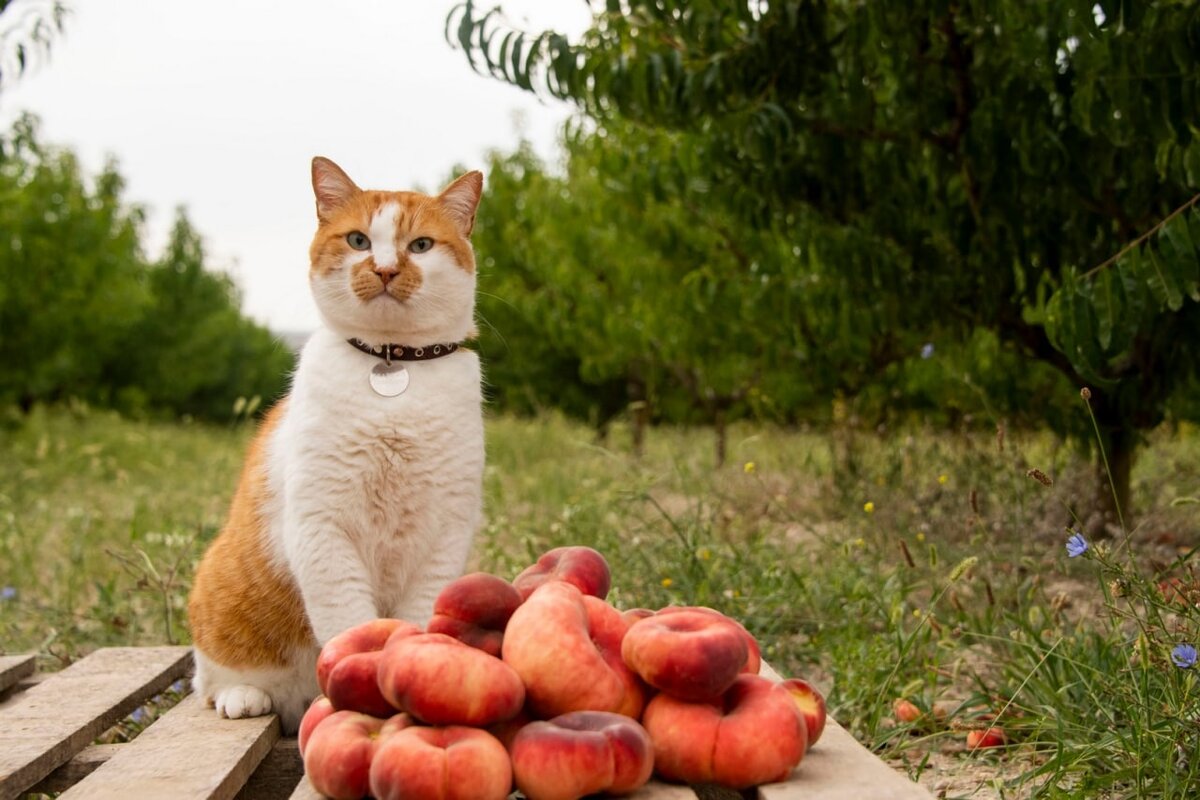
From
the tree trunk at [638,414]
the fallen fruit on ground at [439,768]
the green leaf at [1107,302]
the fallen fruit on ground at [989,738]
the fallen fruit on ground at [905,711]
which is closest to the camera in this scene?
the fallen fruit on ground at [439,768]

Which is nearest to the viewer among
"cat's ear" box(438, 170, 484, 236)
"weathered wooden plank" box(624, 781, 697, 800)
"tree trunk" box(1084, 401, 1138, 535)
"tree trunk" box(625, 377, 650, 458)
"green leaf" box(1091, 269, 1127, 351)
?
"weathered wooden plank" box(624, 781, 697, 800)

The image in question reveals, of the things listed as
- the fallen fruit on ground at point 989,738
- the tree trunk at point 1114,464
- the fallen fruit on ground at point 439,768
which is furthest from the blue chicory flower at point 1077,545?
the tree trunk at point 1114,464

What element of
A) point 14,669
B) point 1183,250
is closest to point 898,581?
point 1183,250

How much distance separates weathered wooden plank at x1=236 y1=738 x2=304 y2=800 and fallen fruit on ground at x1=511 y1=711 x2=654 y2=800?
2.90 ft

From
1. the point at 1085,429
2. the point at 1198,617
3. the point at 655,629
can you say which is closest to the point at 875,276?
the point at 1085,429

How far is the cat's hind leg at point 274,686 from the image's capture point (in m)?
2.41

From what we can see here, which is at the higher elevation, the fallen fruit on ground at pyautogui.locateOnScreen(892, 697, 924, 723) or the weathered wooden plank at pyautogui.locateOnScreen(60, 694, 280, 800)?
the weathered wooden plank at pyautogui.locateOnScreen(60, 694, 280, 800)

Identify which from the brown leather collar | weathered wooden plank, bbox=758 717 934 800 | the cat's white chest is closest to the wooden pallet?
weathered wooden plank, bbox=758 717 934 800

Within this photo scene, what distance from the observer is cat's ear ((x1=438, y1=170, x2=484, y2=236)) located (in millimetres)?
2500

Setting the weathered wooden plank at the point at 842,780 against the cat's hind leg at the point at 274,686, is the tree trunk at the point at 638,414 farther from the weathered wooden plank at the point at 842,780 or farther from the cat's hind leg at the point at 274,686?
the weathered wooden plank at the point at 842,780

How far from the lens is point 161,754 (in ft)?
6.77

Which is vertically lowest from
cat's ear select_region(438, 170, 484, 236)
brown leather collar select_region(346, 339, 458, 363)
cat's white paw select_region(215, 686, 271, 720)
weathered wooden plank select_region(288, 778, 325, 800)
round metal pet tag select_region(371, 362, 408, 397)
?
cat's white paw select_region(215, 686, 271, 720)

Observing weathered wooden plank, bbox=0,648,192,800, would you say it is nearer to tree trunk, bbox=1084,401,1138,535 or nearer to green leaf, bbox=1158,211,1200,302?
green leaf, bbox=1158,211,1200,302

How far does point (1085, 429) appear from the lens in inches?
187
